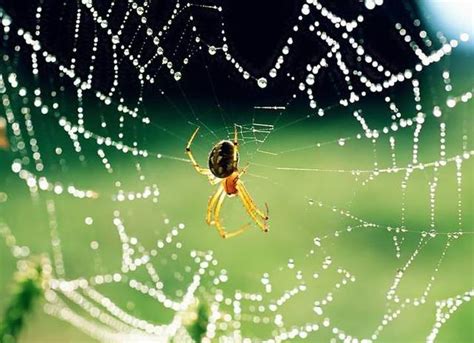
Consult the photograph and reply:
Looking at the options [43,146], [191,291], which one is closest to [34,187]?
[43,146]

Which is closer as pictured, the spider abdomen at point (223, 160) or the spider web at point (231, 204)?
the spider abdomen at point (223, 160)

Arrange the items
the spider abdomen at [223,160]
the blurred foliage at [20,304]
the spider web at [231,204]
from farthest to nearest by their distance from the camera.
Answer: the spider web at [231,204], the spider abdomen at [223,160], the blurred foliage at [20,304]

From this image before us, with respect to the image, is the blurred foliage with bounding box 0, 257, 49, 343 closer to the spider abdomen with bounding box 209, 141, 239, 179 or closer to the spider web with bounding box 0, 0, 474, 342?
the spider web with bounding box 0, 0, 474, 342

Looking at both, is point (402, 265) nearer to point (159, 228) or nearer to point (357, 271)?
point (357, 271)

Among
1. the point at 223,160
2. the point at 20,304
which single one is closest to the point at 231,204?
the point at 223,160

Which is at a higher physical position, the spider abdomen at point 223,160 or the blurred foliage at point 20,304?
the spider abdomen at point 223,160

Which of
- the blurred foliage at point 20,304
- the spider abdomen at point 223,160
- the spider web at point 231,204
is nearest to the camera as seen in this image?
the blurred foliage at point 20,304

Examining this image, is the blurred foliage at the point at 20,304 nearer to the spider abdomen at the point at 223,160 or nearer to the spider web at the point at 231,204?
the spider web at the point at 231,204

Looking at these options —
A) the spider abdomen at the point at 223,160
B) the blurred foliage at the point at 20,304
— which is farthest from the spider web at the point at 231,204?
the blurred foliage at the point at 20,304
